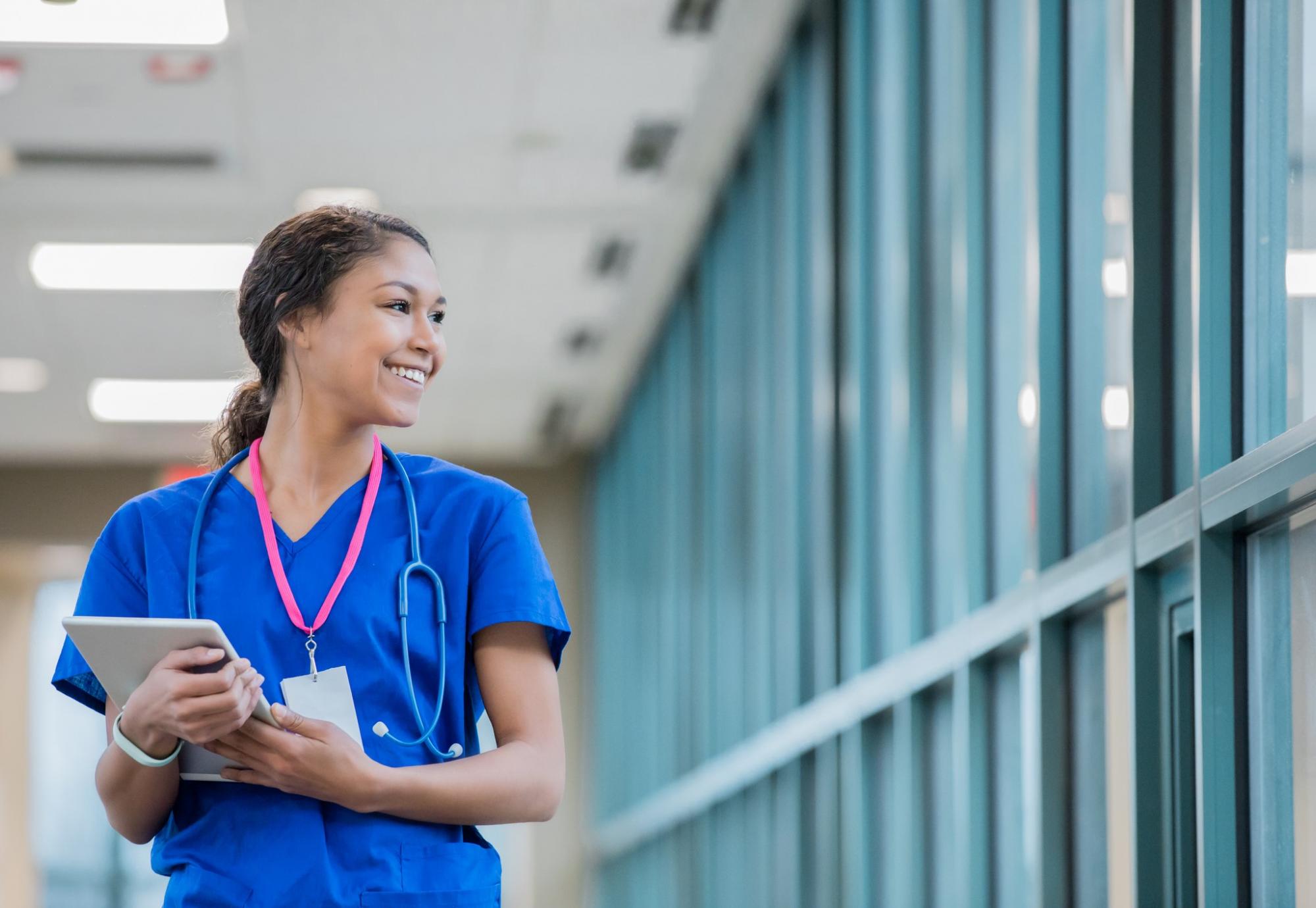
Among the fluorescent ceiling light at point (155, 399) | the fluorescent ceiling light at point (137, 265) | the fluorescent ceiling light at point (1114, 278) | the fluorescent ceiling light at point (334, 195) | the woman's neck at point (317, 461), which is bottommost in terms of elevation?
the woman's neck at point (317, 461)

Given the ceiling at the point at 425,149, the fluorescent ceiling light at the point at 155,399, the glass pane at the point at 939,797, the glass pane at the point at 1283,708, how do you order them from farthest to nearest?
the fluorescent ceiling light at the point at 155,399
the ceiling at the point at 425,149
the glass pane at the point at 939,797
the glass pane at the point at 1283,708

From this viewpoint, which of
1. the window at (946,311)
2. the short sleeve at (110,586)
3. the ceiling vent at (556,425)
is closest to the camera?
the short sleeve at (110,586)

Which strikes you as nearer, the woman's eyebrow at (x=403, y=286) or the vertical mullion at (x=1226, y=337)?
the woman's eyebrow at (x=403, y=286)

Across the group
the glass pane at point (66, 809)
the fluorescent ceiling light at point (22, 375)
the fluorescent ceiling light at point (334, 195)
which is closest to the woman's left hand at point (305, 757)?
the fluorescent ceiling light at point (334, 195)

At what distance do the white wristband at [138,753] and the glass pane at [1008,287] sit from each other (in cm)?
193

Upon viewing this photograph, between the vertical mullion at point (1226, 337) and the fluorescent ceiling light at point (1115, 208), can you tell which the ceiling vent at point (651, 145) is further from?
the vertical mullion at point (1226, 337)

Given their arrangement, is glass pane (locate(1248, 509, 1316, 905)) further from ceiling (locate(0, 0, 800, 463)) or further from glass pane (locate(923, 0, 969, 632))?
ceiling (locate(0, 0, 800, 463))

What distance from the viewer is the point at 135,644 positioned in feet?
4.47

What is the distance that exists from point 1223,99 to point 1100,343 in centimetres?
62

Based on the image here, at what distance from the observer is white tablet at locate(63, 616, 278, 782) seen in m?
1.33

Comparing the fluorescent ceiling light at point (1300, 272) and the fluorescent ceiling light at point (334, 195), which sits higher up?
the fluorescent ceiling light at point (334, 195)

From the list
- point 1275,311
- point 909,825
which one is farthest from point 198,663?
point 909,825

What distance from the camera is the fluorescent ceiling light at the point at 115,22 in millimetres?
4973

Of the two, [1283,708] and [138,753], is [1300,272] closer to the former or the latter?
[1283,708]
